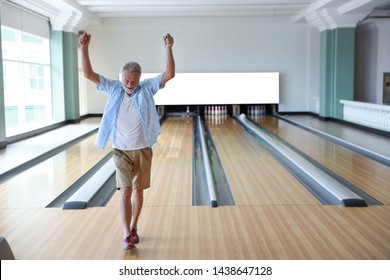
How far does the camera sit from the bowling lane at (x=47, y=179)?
195 inches

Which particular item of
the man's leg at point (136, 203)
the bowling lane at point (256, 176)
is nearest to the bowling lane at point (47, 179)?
the man's leg at point (136, 203)

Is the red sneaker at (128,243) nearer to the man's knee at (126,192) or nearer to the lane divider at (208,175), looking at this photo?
the man's knee at (126,192)

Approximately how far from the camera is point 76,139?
972 cm

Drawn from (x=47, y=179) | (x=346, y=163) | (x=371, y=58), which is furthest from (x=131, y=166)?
(x=371, y=58)

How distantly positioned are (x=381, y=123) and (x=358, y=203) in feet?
20.2

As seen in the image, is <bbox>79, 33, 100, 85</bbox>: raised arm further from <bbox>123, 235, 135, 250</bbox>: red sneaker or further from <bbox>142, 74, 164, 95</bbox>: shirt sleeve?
<bbox>123, 235, 135, 250</bbox>: red sneaker

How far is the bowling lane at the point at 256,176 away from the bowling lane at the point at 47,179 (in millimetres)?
1870

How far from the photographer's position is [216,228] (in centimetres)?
391

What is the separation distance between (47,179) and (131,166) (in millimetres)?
2862

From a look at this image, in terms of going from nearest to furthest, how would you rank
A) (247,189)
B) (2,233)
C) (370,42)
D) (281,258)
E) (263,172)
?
(281,258) → (2,233) → (247,189) → (263,172) → (370,42)

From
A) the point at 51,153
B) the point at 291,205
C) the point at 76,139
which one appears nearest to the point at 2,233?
the point at 291,205

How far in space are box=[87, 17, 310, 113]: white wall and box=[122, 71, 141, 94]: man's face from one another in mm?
11604

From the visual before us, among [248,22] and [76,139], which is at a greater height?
[248,22]

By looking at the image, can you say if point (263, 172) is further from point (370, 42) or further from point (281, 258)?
point (370, 42)
